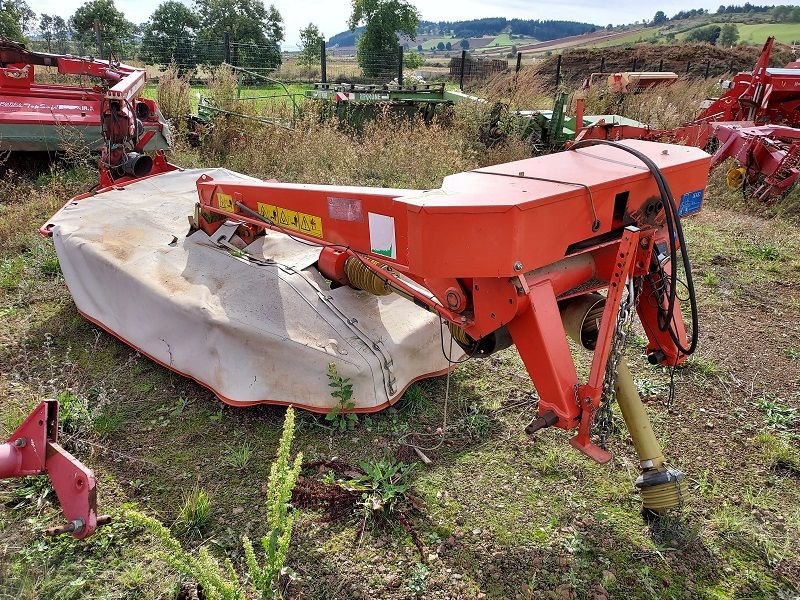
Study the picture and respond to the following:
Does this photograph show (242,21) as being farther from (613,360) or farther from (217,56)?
(613,360)

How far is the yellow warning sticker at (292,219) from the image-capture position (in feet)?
9.28

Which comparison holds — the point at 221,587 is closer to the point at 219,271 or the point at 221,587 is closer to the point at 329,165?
the point at 219,271

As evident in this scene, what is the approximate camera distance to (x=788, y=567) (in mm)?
2451

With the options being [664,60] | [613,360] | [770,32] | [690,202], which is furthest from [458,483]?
[770,32]

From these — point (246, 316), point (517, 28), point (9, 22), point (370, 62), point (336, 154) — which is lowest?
point (246, 316)

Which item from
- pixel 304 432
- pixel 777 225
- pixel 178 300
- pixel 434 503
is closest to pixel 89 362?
pixel 178 300

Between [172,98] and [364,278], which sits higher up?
[172,98]

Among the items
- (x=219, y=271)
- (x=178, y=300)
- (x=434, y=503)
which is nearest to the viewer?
(x=434, y=503)

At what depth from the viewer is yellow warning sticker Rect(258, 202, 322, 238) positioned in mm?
2828

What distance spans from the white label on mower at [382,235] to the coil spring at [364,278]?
2.24 feet

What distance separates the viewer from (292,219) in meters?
3.00

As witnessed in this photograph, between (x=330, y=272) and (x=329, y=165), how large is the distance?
16.1ft

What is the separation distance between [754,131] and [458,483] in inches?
281

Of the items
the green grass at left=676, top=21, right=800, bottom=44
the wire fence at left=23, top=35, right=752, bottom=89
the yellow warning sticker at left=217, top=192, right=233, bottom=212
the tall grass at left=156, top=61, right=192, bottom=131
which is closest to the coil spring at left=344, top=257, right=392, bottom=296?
the yellow warning sticker at left=217, top=192, right=233, bottom=212
